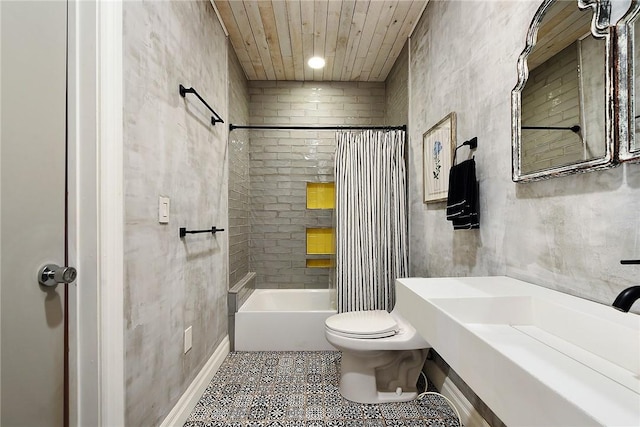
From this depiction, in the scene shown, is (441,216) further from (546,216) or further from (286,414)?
(286,414)

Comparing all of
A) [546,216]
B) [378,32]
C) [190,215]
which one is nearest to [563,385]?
[546,216]

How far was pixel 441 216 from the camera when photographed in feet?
6.66

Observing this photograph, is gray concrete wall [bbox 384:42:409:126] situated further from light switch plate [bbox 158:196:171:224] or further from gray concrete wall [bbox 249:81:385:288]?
light switch plate [bbox 158:196:171:224]

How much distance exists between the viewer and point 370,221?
8.32ft

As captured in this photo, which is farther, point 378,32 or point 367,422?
point 378,32

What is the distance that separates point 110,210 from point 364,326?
140 centimetres

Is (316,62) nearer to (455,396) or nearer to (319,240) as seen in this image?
(319,240)

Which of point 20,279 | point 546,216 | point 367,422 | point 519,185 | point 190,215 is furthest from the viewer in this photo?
point 190,215

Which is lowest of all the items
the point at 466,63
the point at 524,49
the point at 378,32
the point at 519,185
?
the point at 519,185

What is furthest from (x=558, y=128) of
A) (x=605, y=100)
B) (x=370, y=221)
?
(x=370, y=221)

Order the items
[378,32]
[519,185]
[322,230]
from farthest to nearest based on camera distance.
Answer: [322,230] < [378,32] < [519,185]

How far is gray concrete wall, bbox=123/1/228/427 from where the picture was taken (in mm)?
1244

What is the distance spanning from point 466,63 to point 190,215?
5.58ft

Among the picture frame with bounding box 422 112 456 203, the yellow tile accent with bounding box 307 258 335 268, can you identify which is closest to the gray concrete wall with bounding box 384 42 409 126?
the picture frame with bounding box 422 112 456 203
